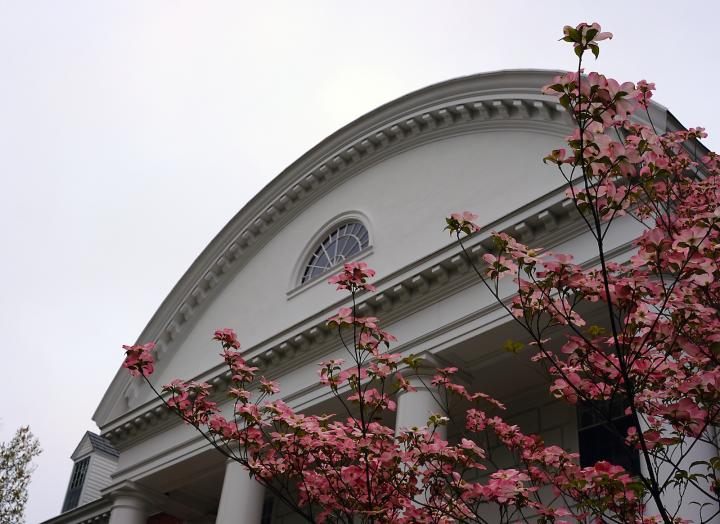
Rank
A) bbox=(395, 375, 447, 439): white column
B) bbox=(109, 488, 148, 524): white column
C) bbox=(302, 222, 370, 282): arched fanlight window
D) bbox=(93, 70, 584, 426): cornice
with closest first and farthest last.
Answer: bbox=(395, 375, 447, 439): white column → bbox=(93, 70, 584, 426): cornice → bbox=(302, 222, 370, 282): arched fanlight window → bbox=(109, 488, 148, 524): white column

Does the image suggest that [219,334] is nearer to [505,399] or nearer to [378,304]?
[378,304]

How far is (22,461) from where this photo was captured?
857 inches

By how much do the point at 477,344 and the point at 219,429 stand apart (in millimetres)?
5766

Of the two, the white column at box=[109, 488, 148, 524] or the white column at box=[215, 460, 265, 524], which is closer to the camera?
the white column at box=[215, 460, 265, 524]

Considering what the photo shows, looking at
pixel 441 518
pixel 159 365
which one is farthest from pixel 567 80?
pixel 159 365

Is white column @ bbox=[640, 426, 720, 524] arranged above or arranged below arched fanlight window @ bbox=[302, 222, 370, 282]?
below

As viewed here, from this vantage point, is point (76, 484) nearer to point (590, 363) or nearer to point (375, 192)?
point (375, 192)

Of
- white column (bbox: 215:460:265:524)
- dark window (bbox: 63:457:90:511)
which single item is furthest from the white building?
dark window (bbox: 63:457:90:511)

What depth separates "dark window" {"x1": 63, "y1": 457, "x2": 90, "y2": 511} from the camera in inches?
1088

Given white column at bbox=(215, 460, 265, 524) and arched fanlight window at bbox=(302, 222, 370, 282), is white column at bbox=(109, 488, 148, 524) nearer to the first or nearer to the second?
white column at bbox=(215, 460, 265, 524)

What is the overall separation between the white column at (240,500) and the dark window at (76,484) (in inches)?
564

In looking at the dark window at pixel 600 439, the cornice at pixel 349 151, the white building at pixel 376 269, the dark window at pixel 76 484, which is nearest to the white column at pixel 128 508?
the white building at pixel 376 269

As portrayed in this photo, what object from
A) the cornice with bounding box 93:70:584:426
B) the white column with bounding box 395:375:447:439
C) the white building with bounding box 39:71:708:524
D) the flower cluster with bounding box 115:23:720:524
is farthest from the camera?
the cornice with bounding box 93:70:584:426

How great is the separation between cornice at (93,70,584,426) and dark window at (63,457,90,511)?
9312 mm
